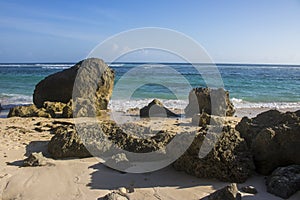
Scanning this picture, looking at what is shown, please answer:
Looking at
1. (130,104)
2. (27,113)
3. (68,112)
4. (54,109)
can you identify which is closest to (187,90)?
(130,104)

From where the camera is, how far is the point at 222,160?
406 centimetres

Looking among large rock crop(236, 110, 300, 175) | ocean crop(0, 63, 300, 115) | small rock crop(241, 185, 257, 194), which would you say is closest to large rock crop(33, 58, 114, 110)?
ocean crop(0, 63, 300, 115)

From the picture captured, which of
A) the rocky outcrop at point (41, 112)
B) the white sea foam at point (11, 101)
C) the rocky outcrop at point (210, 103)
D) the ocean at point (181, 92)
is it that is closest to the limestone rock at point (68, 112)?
the rocky outcrop at point (41, 112)

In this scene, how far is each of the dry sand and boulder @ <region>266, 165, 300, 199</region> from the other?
0.08 meters

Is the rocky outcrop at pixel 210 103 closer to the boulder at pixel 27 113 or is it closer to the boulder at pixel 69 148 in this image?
the boulder at pixel 27 113


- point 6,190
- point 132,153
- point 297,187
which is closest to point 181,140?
point 132,153

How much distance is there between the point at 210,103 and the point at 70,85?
5688 millimetres

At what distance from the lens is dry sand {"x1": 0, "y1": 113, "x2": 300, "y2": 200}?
3.73 metres

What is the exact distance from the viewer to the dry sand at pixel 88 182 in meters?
3.73

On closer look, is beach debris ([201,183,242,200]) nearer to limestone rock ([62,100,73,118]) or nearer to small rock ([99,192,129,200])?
small rock ([99,192,129,200])

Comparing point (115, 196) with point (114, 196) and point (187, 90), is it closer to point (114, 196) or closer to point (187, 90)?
point (114, 196)

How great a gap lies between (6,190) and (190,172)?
2.53 metres

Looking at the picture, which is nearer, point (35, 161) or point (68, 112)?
point (35, 161)

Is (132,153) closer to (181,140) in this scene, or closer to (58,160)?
(181,140)
